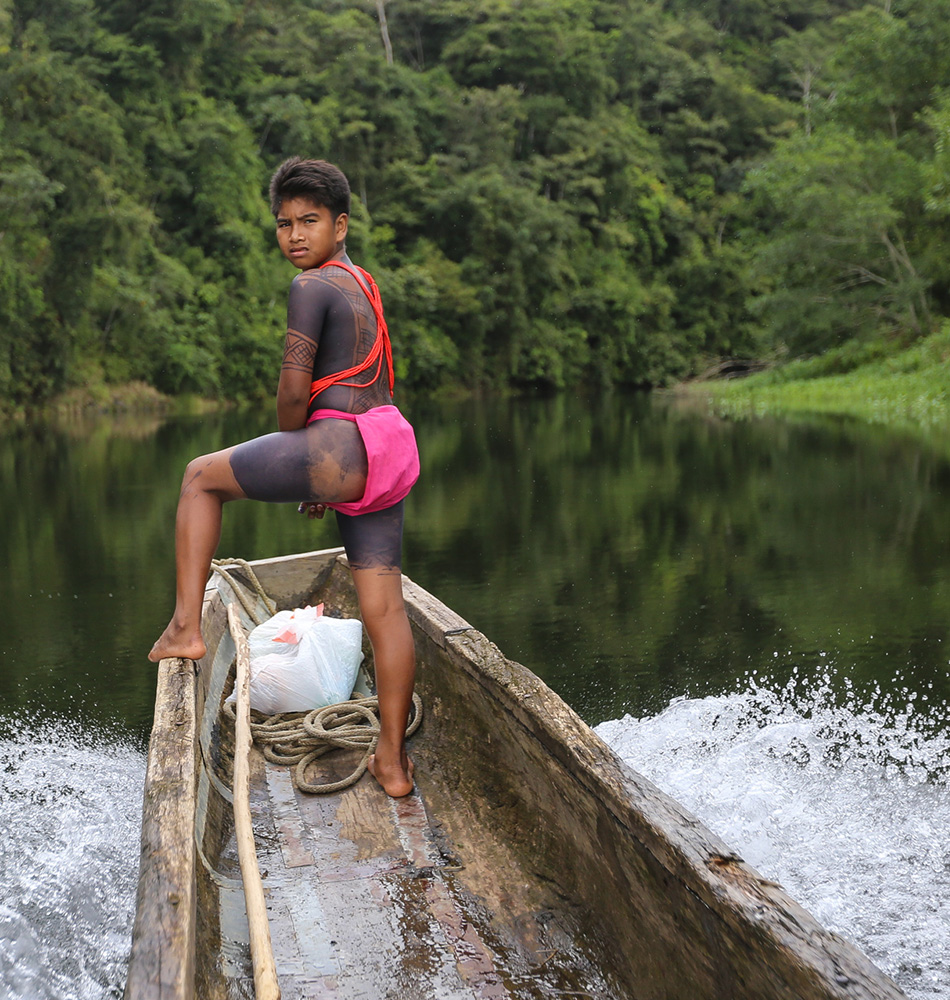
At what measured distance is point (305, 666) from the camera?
348 centimetres

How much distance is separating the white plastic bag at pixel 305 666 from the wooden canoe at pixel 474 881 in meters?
0.37

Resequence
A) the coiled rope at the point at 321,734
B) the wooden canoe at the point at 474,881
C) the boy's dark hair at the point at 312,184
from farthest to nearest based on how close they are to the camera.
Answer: the coiled rope at the point at 321,734, the boy's dark hair at the point at 312,184, the wooden canoe at the point at 474,881

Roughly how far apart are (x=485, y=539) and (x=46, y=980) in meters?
6.04

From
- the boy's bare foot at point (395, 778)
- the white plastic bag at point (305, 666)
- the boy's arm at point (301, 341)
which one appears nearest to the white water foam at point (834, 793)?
the boy's bare foot at point (395, 778)

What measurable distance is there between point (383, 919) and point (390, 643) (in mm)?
731

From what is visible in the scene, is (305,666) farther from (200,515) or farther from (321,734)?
(200,515)

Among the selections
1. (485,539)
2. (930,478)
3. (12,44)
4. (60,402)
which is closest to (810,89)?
(12,44)

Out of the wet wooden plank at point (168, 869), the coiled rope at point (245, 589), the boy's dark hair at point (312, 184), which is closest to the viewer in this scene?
the wet wooden plank at point (168, 869)

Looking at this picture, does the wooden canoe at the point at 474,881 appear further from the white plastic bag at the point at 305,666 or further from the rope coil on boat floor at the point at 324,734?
the white plastic bag at the point at 305,666

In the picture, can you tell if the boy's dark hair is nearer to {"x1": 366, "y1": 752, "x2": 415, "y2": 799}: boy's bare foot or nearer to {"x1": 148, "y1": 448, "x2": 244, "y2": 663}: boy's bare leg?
{"x1": 148, "y1": 448, "x2": 244, "y2": 663}: boy's bare leg

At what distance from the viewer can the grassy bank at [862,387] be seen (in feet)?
56.3

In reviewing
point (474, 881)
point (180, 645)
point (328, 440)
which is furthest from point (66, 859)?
point (328, 440)

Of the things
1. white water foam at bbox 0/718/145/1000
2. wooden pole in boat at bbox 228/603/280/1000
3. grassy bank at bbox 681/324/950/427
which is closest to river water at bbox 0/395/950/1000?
white water foam at bbox 0/718/145/1000

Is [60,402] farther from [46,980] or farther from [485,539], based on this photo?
[46,980]
